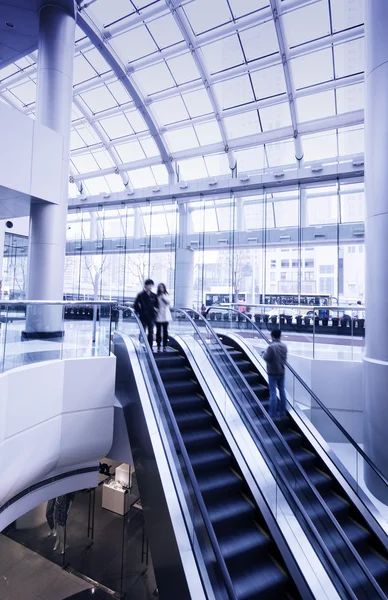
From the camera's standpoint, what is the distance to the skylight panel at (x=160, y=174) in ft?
68.1

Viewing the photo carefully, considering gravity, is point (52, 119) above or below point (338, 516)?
above

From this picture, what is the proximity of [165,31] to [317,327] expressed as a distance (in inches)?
573

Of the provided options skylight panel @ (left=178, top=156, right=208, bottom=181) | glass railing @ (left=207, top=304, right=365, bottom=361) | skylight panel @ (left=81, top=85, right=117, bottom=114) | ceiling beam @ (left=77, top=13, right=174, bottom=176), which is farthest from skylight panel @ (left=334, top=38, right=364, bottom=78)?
glass railing @ (left=207, top=304, right=365, bottom=361)

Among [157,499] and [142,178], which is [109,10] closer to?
[142,178]

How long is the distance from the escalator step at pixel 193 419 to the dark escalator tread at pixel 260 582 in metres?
2.11

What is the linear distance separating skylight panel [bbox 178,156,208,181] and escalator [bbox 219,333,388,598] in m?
16.0

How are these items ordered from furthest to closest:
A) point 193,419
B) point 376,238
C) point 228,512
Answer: point 376,238 < point 193,419 < point 228,512

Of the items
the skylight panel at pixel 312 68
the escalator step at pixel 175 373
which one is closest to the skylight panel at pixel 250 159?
the skylight panel at pixel 312 68

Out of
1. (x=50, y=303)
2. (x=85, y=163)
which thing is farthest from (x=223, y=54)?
(x=50, y=303)

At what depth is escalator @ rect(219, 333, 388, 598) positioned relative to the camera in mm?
4227

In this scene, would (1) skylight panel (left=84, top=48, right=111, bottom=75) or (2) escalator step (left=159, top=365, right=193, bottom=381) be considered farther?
(1) skylight panel (left=84, top=48, right=111, bottom=75)

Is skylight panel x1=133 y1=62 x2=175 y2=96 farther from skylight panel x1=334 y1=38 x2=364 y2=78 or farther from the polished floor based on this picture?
the polished floor

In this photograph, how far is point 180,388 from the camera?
6656mm

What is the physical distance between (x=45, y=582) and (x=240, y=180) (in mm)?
16412
